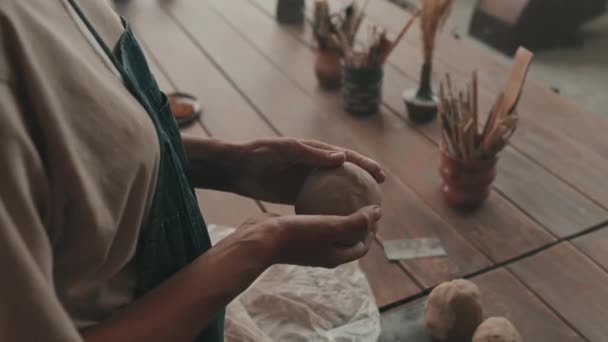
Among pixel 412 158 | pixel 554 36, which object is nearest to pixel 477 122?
pixel 412 158

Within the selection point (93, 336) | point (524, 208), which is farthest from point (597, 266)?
point (93, 336)

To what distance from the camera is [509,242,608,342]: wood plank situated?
89 centimetres

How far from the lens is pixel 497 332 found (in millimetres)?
800

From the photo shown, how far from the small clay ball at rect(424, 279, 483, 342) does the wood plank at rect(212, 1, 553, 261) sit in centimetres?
17

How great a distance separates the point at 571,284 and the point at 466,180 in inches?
9.9

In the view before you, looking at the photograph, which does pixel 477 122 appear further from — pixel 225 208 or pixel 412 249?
pixel 225 208

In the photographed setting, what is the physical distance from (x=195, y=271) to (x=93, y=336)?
0.37ft

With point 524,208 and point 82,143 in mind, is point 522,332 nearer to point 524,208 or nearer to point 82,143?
point 524,208

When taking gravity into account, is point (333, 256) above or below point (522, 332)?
above

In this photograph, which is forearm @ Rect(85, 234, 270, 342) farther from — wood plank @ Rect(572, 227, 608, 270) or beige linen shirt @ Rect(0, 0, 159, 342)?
wood plank @ Rect(572, 227, 608, 270)

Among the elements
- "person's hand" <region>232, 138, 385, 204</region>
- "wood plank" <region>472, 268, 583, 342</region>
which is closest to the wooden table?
"wood plank" <region>472, 268, 583, 342</region>

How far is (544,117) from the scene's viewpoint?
1396 mm

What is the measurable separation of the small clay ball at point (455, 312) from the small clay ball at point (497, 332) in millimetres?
26

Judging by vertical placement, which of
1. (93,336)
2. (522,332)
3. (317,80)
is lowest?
(522,332)
